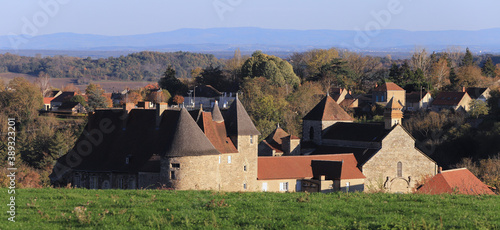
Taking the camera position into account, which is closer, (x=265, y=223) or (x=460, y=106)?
(x=265, y=223)

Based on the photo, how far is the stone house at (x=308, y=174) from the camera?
40469mm

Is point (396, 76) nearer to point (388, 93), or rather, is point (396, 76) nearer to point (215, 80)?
point (388, 93)

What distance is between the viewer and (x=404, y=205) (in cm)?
1658

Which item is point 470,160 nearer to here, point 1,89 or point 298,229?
point 298,229

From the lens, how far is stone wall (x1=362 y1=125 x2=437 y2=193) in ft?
150

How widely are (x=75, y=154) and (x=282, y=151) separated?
17.1m

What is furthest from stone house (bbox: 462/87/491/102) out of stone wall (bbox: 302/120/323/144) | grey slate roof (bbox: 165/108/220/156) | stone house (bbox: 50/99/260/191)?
grey slate roof (bbox: 165/108/220/156)

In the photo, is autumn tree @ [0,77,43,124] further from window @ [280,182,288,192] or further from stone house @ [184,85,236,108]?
window @ [280,182,288,192]

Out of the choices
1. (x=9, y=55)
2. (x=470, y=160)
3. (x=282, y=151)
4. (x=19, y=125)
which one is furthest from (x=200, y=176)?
(x=9, y=55)

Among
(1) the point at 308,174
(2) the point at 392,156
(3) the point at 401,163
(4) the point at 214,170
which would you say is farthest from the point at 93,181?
(3) the point at 401,163

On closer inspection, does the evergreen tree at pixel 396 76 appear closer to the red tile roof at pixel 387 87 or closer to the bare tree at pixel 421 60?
Result: the red tile roof at pixel 387 87

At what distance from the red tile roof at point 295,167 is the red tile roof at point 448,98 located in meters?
46.2

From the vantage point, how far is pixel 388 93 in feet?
294

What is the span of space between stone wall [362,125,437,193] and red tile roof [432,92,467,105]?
41.7 meters
